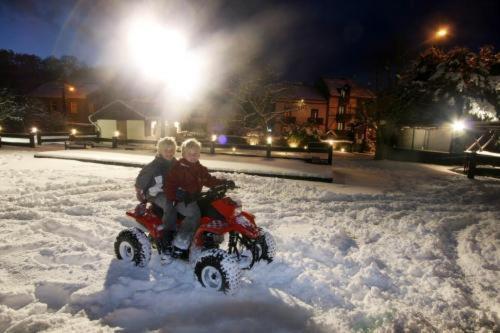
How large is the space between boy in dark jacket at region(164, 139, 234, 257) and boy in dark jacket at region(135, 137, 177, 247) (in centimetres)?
14

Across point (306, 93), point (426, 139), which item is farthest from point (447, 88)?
point (306, 93)

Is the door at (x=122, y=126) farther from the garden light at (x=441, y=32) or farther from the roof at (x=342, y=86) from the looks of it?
the garden light at (x=441, y=32)

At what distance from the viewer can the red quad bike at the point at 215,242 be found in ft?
13.0

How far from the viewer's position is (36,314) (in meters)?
3.50

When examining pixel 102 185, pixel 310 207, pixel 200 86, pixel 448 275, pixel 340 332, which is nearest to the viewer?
pixel 340 332

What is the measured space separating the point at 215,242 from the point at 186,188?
882 millimetres

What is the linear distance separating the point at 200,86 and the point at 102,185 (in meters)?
23.4

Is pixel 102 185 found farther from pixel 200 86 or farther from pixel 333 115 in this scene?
pixel 333 115

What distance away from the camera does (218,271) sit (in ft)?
13.1

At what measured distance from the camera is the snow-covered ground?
3564mm

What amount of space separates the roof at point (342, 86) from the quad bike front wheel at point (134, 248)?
141ft

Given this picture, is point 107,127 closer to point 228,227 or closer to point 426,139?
point 426,139

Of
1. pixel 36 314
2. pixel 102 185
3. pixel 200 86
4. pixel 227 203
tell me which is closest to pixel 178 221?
pixel 227 203

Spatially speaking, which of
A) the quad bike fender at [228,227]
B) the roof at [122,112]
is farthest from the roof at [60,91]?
the quad bike fender at [228,227]
